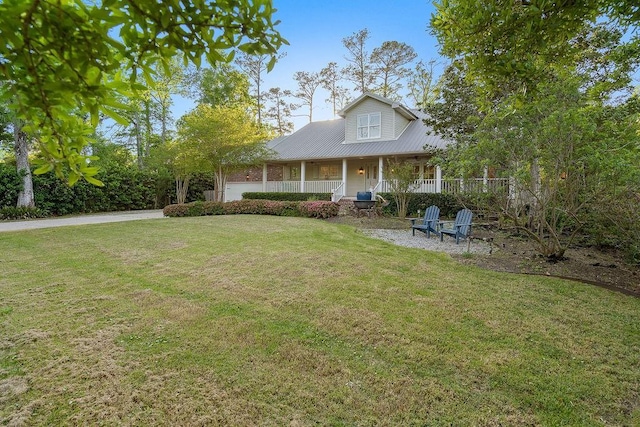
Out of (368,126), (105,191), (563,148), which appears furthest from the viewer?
(368,126)

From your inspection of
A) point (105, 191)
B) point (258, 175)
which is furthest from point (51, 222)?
point (258, 175)

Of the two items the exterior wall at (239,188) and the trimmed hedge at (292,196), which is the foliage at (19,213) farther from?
the trimmed hedge at (292,196)

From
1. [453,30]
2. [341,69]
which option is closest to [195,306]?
[453,30]

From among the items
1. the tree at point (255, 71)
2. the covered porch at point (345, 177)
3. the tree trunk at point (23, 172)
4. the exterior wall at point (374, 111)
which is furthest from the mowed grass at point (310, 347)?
the tree at point (255, 71)

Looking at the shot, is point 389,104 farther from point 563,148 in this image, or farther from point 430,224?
point 563,148

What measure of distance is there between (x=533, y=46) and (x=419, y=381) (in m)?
2.74

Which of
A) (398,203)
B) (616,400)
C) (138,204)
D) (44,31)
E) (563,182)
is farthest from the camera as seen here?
(138,204)

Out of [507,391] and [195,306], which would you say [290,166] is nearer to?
[195,306]

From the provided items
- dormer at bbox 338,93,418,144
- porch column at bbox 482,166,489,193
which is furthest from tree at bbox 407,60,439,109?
porch column at bbox 482,166,489,193

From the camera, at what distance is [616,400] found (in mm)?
2355

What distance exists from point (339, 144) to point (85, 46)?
19825 mm

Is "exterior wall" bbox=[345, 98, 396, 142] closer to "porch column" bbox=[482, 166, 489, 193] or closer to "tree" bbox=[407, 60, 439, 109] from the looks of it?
"tree" bbox=[407, 60, 439, 109]

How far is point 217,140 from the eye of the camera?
15781 mm

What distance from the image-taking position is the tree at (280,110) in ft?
111
